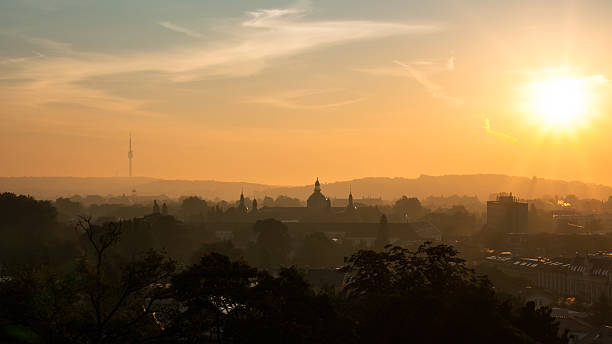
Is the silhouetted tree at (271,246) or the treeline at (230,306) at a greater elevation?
the treeline at (230,306)

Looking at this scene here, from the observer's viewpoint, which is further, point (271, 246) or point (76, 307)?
point (271, 246)

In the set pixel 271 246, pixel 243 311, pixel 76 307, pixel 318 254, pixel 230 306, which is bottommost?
pixel 318 254

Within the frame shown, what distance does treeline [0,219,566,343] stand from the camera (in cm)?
3284

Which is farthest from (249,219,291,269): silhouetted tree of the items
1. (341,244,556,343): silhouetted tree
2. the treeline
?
(341,244,556,343): silhouetted tree

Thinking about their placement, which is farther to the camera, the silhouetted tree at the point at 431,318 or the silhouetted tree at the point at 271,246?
the silhouetted tree at the point at 271,246

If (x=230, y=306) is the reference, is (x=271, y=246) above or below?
below

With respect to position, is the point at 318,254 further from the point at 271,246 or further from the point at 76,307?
the point at 76,307

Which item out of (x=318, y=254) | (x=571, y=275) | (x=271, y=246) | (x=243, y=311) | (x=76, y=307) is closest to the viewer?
(x=76, y=307)

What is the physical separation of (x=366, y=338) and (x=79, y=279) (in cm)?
1440

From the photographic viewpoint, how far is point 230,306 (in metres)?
38.4

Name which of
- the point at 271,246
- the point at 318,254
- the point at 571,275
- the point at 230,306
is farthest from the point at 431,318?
the point at 271,246

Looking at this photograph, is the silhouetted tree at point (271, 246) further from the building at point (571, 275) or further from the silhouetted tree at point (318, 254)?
the building at point (571, 275)

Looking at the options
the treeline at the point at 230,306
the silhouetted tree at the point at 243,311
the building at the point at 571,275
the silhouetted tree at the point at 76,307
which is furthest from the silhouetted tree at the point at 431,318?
the building at the point at 571,275

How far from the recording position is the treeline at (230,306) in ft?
108
